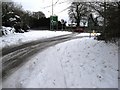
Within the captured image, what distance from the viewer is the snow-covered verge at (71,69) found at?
10.9 m

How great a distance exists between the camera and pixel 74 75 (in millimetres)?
11836

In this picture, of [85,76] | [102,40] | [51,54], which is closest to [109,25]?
[102,40]

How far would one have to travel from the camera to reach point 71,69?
1257 centimetres

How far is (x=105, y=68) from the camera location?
42.9 ft

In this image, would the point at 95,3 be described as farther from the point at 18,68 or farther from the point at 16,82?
the point at 16,82

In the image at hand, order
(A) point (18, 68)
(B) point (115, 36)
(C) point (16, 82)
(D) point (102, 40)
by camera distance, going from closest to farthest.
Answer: (C) point (16, 82) < (A) point (18, 68) < (B) point (115, 36) < (D) point (102, 40)

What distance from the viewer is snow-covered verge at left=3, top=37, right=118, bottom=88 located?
10945mm

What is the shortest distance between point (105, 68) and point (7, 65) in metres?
4.63

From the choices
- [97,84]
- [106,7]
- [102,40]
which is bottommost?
[97,84]

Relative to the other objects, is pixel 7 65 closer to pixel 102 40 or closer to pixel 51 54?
pixel 51 54

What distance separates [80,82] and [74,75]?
2.44 feet

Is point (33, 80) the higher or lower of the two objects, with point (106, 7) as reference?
lower

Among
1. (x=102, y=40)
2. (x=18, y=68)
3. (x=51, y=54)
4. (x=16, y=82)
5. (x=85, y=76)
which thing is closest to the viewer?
(x=16, y=82)

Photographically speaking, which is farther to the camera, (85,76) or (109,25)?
(109,25)
